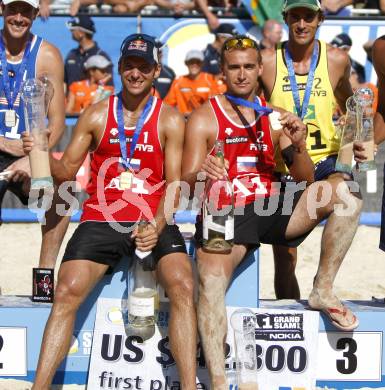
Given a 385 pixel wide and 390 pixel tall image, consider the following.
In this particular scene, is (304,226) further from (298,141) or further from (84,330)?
(84,330)

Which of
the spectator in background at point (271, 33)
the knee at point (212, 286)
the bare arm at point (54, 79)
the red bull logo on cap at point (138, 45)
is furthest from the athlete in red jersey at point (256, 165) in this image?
the spectator in background at point (271, 33)

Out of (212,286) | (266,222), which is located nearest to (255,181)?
(266,222)

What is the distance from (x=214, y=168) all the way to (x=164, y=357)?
1.21m

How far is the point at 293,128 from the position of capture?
5359 mm

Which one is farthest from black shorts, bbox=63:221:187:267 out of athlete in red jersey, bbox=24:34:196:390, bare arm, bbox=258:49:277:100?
bare arm, bbox=258:49:277:100

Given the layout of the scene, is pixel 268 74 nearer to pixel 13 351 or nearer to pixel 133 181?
pixel 133 181

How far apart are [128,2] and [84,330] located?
8175mm

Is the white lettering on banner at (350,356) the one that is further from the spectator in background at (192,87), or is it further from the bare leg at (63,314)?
the spectator in background at (192,87)

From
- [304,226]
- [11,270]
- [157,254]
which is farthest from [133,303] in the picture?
[11,270]

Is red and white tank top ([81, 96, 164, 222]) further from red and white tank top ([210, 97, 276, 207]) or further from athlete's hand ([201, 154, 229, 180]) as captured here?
athlete's hand ([201, 154, 229, 180])

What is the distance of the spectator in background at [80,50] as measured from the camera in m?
12.0

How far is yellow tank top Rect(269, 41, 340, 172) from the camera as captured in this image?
241 inches

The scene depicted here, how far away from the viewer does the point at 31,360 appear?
556 centimetres

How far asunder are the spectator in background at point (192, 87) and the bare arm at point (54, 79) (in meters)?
5.38
